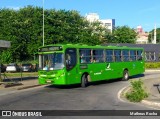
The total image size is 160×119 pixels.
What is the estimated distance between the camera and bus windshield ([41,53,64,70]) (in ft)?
75.7

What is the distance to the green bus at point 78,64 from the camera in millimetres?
23094

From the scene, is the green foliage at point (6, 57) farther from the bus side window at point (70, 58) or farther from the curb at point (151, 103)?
the curb at point (151, 103)

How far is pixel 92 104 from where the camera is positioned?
15.9m

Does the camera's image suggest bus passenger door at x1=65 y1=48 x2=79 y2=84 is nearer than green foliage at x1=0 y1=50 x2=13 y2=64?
Yes

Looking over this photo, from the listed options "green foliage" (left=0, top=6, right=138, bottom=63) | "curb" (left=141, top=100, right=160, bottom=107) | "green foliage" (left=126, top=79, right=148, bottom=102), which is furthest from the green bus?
"green foliage" (left=0, top=6, right=138, bottom=63)

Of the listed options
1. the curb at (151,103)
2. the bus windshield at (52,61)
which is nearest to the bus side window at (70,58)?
the bus windshield at (52,61)

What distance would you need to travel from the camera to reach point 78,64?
2414 cm

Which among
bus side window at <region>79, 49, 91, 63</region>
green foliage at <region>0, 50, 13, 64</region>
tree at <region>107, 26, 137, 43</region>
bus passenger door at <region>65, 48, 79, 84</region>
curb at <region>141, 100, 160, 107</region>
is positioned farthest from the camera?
tree at <region>107, 26, 137, 43</region>

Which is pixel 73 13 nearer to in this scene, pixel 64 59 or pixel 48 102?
pixel 64 59

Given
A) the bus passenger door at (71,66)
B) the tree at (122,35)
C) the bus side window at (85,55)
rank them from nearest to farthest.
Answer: the bus passenger door at (71,66) < the bus side window at (85,55) < the tree at (122,35)

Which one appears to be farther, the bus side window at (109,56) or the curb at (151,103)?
the bus side window at (109,56)

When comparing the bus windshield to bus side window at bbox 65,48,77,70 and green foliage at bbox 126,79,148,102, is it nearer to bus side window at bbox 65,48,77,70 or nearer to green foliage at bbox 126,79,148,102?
bus side window at bbox 65,48,77,70

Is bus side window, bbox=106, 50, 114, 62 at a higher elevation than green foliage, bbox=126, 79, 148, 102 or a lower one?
higher

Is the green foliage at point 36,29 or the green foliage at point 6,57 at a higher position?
the green foliage at point 36,29
